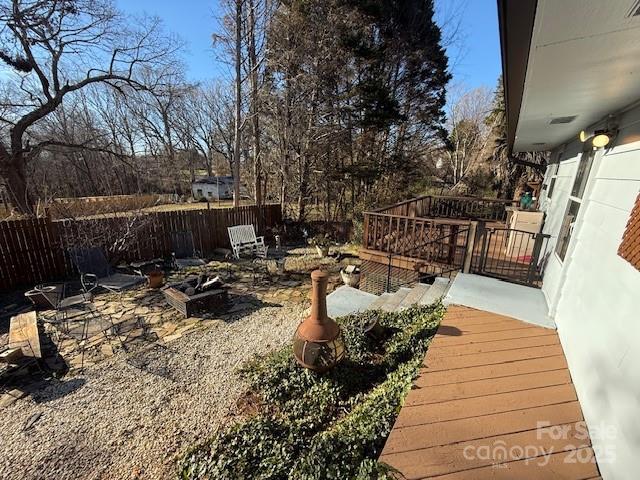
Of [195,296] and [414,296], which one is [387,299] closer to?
[414,296]

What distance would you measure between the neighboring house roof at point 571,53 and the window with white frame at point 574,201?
96cm

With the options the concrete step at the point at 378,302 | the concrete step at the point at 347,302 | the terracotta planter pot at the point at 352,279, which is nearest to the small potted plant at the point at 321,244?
the terracotta planter pot at the point at 352,279

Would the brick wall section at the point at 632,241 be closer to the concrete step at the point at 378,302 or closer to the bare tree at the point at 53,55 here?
the concrete step at the point at 378,302

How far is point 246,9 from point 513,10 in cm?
1065

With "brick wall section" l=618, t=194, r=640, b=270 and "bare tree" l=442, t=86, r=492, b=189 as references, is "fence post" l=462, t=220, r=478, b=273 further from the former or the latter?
"bare tree" l=442, t=86, r=492, b=189

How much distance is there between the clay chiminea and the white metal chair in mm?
4926

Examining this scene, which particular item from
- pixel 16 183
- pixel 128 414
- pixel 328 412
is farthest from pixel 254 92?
pixel 328 412

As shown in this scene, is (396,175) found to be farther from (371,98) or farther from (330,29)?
(330,29)

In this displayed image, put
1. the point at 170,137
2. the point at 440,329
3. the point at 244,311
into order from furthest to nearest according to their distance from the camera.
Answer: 1. the point at 170,137
2. the point at 244,311
3. the point at 440,329

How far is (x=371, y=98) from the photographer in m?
9.88

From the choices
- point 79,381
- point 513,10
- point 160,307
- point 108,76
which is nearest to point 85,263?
point 160,307

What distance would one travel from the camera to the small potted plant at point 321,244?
7727 mm

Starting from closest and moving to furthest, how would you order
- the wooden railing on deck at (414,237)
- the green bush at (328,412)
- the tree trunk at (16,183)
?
the green bush at (328,412) → the wooden railing on deck at (414,237) → the tree trunk at (16,183)

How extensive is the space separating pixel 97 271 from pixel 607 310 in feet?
23.4
